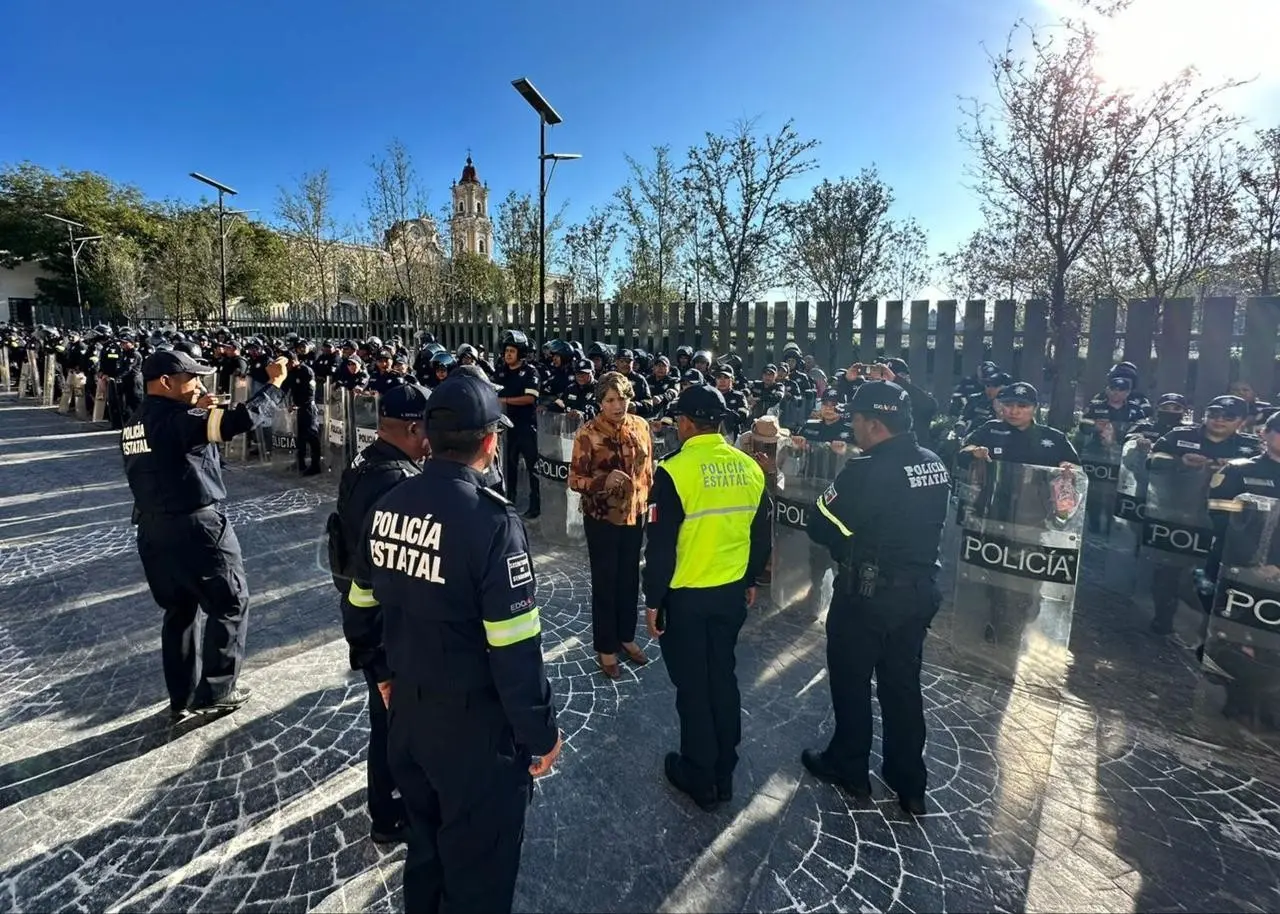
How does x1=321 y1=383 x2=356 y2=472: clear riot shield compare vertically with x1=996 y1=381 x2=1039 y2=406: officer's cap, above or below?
below

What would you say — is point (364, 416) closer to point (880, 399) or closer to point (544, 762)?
point (880, 399)

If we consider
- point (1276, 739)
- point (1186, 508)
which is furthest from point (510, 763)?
point (1186, 508)

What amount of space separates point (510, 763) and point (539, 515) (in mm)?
5659

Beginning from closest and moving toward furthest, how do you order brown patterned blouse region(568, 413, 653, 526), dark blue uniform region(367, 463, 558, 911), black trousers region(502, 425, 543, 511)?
1. dark blue uniform region(367, 463, 558, 911)
2. brown patterned blouse region(568, 413, 653, 526)
3. black trousers region(502, 425, 543, 511)

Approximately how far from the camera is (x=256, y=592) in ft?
18.4

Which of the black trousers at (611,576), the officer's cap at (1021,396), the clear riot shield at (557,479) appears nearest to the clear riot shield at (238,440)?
the clear riot shield at (557,479)

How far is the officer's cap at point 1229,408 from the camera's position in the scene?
16.5 feet

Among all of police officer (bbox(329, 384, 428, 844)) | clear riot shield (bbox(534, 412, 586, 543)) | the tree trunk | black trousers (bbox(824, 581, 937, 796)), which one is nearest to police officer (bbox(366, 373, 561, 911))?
police officer (bbox(329, 384, 428, 844))

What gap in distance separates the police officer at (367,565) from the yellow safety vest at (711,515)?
1.23 m

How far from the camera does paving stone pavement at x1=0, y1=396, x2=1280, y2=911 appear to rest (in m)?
2.67

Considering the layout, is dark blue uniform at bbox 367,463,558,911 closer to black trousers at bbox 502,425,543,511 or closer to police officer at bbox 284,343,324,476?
black trousers at bbox 502,425,543,511

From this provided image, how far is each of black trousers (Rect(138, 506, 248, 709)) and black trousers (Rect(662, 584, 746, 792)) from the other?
8.62ft

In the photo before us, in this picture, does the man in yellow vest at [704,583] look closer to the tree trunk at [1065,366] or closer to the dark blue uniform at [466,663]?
Result: the dark blue uniform at [466,663]

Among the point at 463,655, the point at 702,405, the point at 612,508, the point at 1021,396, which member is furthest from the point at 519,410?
the point at 463,655
